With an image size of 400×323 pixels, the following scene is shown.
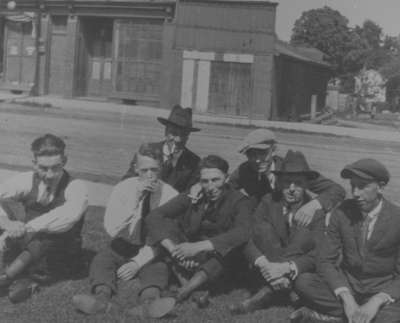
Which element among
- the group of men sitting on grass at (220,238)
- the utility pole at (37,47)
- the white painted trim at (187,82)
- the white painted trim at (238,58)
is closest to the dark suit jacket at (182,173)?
the group of men sitting on grass at (220,238)

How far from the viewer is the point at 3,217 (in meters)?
4.71

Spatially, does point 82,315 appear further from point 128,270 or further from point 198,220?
point 198,220

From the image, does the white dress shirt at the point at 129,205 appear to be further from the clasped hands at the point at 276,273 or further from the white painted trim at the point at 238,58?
the white painted trim at the point at 238,58

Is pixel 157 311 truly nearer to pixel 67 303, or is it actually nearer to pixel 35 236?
pixel 67 303

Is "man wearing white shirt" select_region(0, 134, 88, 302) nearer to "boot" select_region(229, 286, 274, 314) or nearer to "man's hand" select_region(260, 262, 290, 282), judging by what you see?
"boot" select_region(229, 286, 274, 314)

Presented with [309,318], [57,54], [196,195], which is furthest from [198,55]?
[309,318]

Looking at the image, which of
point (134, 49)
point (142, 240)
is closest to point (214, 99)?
point (134, 49)

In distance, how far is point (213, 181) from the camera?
476 centimetres

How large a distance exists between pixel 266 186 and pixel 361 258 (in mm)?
1512

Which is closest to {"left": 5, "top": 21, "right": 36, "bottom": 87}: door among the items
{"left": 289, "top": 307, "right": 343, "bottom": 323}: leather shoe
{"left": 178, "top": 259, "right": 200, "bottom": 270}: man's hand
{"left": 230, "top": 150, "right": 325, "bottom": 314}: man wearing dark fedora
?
{"left": 178, "top": 259, "right": 200, "bottom": 270}: man's hand

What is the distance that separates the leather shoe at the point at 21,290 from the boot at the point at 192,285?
115cm

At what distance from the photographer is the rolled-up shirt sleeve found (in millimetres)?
4621

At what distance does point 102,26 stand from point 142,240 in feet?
67.2

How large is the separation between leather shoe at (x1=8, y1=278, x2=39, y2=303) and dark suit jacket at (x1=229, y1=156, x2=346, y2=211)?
1959mm
